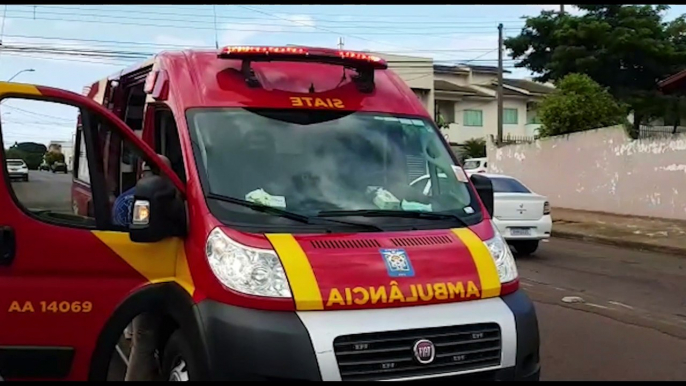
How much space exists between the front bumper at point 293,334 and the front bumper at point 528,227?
931cm

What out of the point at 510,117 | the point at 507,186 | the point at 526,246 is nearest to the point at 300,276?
the point at 526,246

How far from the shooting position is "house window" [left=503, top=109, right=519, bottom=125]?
160ft

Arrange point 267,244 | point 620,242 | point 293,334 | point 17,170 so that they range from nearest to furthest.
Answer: point 293,334 → point 267,244 → point 17,170 → point 620,242

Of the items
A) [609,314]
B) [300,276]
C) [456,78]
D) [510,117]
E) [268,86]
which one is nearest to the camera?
[300,276]

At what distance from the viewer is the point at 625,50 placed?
102 ft

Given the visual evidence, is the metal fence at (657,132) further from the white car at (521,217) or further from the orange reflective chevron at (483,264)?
the orange reflective chevron at (483,264)

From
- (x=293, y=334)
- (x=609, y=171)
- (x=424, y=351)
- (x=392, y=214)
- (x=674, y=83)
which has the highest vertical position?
(x=674, y=83)

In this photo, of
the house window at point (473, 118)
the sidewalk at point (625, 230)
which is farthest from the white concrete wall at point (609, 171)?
the house window at point (473, 118)

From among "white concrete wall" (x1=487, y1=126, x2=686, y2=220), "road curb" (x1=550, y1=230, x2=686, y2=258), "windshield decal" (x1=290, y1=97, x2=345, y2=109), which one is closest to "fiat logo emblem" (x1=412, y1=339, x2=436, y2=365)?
"windshield decal" (x1=290, y1=97, x2=345, y2=109)

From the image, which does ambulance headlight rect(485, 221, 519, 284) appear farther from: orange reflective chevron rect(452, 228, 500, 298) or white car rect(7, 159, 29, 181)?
white car rect(7, 159, 29, 181)

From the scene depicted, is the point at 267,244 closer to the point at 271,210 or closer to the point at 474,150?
the point at 271,210

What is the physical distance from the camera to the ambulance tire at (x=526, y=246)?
1356 cm

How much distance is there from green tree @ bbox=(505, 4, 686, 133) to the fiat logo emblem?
2888 cm

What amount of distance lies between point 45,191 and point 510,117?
152 ft
